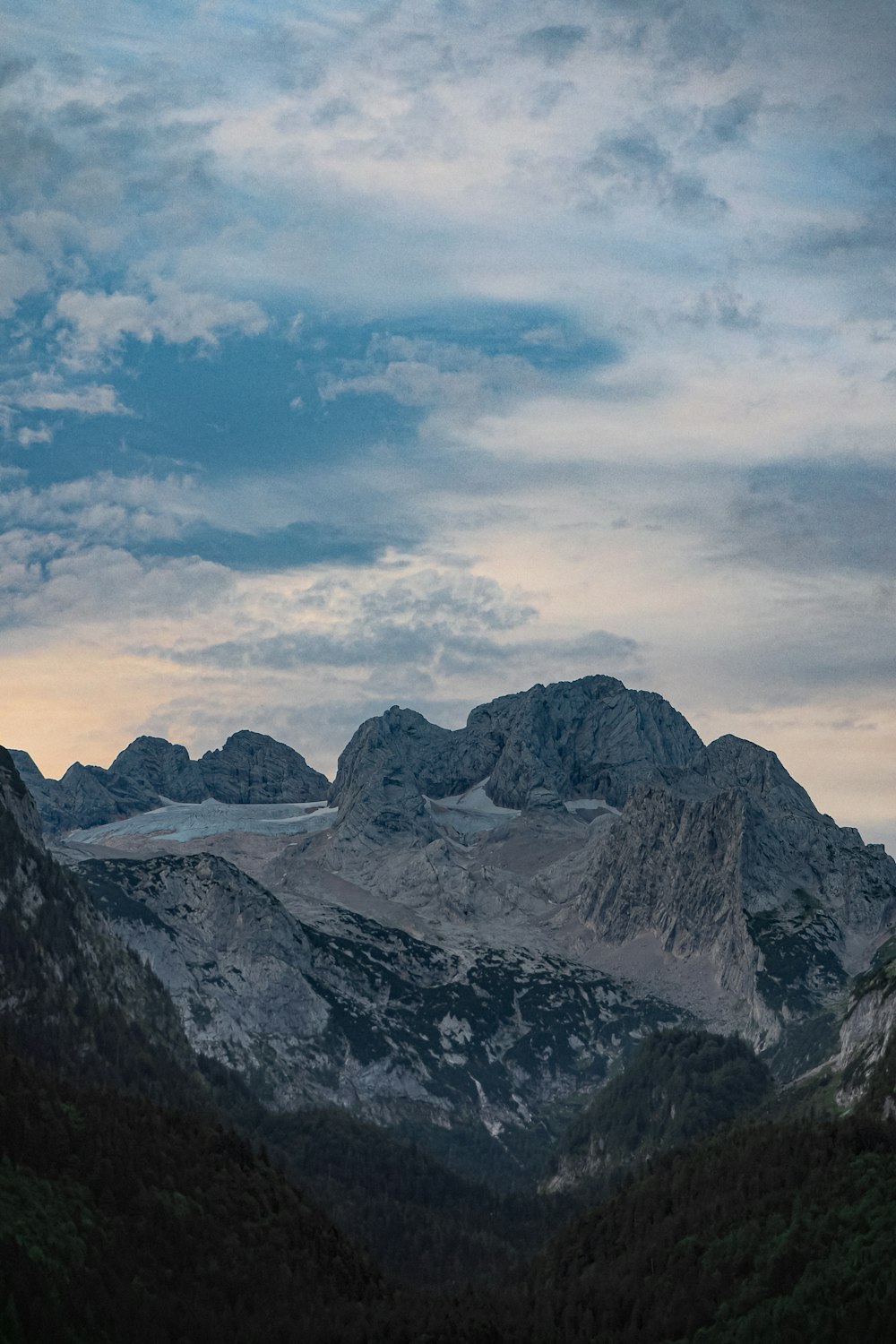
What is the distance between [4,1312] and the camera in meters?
196

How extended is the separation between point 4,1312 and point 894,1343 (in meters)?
103

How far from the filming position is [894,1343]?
7805 inches
